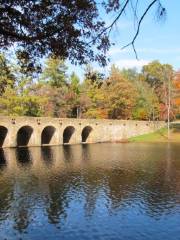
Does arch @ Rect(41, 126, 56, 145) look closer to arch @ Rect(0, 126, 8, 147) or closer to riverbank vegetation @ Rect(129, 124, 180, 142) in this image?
arch @ Rect(0, 126, 8, 147)

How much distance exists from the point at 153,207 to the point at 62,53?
16049 mm

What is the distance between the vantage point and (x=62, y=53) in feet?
40.5

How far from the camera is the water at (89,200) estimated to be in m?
20.8

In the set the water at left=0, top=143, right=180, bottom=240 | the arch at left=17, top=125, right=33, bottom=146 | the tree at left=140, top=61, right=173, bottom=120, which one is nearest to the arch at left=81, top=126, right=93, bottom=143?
the arch at left=17, top=125, right=33, bottom=146

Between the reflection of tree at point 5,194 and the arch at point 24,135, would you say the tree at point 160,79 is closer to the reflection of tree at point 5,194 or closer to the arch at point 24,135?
the arch at point 24,135

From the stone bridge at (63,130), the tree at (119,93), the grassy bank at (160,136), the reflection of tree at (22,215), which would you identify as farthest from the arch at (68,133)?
the reflection of tree at (22,215)

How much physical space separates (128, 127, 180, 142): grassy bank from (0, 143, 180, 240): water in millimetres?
41073

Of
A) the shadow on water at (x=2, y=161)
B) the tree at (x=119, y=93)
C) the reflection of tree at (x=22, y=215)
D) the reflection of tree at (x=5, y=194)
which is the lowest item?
the reflection of tree at (x=22, y=215)

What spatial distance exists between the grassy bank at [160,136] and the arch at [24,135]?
1047 inches

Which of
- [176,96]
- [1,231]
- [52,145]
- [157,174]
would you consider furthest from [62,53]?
[176,96]

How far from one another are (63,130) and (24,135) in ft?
25.9

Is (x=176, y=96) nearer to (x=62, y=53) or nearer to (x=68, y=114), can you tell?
(x=68, y=114)

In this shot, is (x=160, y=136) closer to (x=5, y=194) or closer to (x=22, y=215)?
(x=5, y=194)

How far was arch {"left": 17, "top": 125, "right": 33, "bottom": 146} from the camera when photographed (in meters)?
69.2
